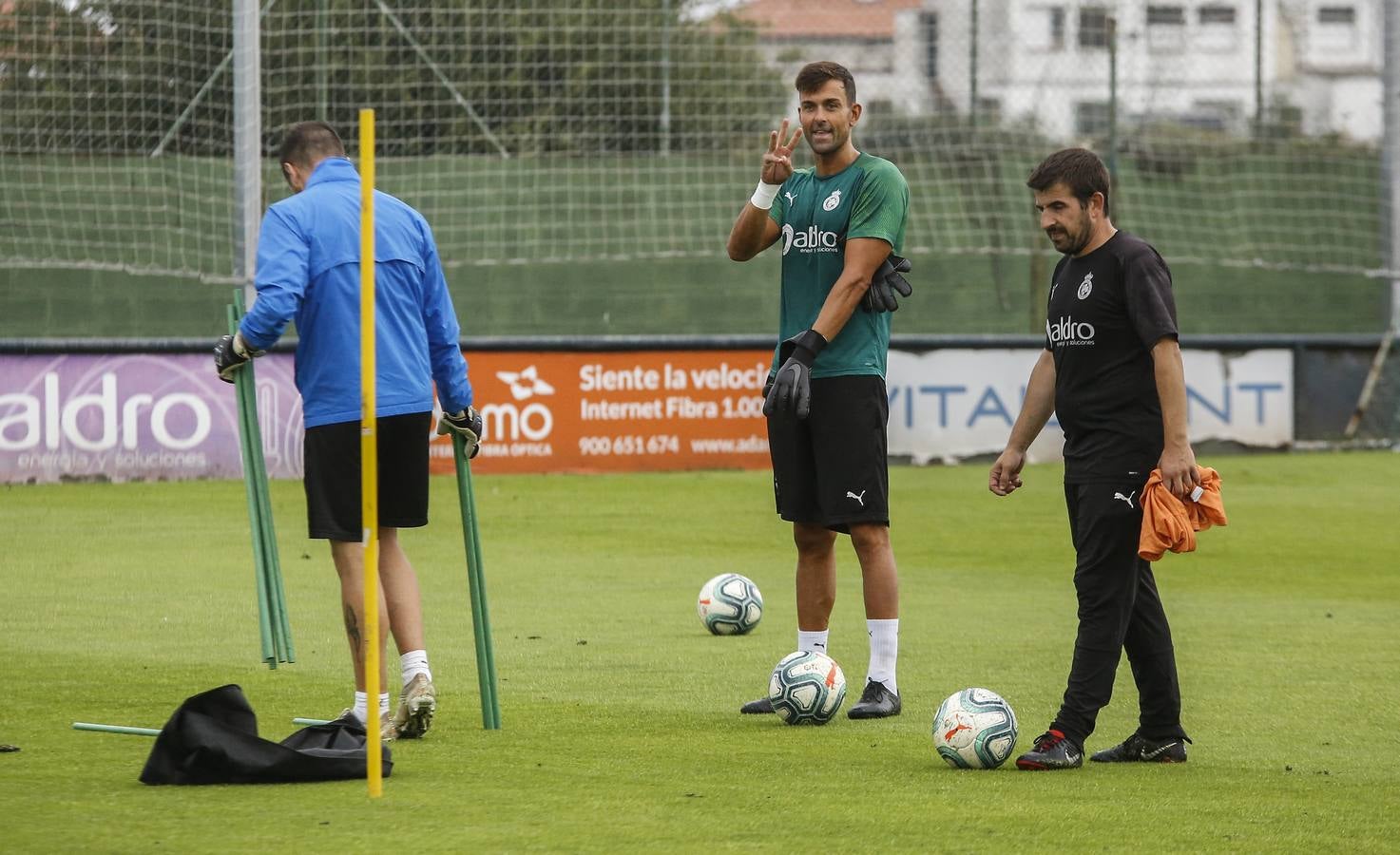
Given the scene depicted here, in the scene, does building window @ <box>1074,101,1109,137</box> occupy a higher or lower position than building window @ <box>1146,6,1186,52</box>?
lower

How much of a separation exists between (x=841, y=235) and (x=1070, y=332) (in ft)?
3.93

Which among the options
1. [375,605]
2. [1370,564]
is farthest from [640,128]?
[375,605]

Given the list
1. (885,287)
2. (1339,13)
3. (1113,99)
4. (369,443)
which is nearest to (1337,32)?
(1339,13)

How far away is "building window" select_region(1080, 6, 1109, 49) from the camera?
22234 millimetres

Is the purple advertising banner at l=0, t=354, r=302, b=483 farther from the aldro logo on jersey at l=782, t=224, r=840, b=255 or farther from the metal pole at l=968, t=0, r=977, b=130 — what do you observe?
the aldro logo on jersey at l=782, t=224, r=840, b=255

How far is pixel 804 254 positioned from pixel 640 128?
518 inches

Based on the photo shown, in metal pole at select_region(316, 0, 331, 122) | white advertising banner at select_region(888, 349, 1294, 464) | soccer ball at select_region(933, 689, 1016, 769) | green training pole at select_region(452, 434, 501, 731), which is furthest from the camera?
metal pole at select_region(316, 0, 331, 122)

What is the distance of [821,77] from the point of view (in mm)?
6820

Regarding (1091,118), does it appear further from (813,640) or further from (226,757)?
(226,757)

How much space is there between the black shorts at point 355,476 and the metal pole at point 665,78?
13.1 meters

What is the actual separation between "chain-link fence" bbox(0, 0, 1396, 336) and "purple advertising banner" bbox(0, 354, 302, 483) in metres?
1.23

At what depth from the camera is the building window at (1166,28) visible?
82.1 feet

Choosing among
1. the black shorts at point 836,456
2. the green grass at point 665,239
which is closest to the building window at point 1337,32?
the green grass at point 665,239

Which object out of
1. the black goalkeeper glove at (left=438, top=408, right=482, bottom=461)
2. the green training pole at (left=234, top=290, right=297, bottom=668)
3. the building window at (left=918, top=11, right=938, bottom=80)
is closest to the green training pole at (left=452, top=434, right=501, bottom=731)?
the black goalkeeper glove at (left=438, top=408, right=482, bottom=461)
